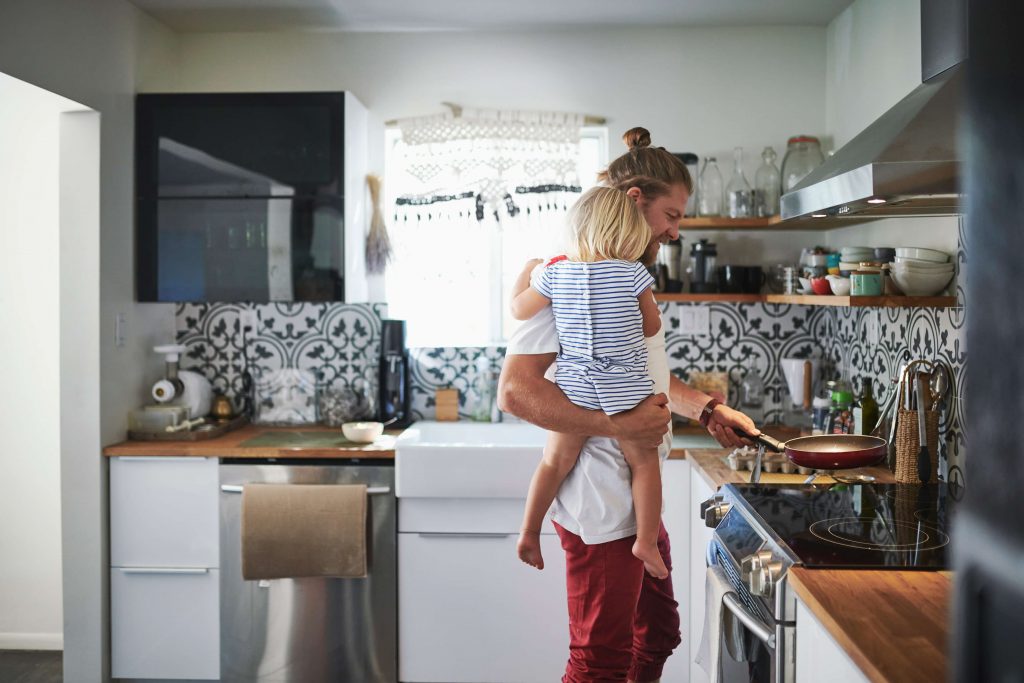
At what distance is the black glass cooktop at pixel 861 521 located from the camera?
1595mm

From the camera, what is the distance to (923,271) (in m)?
2.29

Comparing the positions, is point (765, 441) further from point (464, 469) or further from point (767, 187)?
point (767, 187)

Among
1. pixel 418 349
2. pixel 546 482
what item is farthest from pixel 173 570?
pixel 546 482

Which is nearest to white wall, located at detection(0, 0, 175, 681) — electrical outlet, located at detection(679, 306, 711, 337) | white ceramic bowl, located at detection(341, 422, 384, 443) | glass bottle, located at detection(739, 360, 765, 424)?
white ceramic bowl, located at detection(341, 422, 384, 443)

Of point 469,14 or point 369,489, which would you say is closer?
point 369,489

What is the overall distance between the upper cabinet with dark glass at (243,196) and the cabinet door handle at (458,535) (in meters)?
0.91

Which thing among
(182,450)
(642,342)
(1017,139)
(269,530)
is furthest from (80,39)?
(1017,139)

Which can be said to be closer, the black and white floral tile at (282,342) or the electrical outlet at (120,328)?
the electrical outlet at (120,328)

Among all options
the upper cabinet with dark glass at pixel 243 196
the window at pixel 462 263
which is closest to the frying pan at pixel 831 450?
the window at pixel 462 263

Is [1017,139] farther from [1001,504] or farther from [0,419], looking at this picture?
[0,419]

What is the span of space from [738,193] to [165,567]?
2473 millimetres

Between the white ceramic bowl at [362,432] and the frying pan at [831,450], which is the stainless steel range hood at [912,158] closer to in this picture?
the frying pan at [831,450]

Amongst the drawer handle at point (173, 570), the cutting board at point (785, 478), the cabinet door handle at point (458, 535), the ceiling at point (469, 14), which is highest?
the ceiling at point (469, 14)

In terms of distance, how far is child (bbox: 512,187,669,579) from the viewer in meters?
1.80
